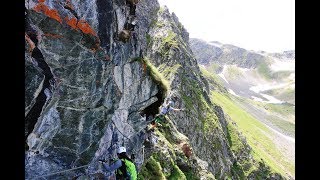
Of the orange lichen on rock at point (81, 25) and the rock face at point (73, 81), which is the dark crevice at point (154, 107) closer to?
the rock face at point (73, 81)

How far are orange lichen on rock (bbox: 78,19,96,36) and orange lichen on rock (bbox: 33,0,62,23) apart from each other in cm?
152

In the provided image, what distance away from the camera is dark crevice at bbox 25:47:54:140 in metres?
19.3

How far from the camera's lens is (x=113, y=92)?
25766mm

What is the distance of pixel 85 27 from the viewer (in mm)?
22297

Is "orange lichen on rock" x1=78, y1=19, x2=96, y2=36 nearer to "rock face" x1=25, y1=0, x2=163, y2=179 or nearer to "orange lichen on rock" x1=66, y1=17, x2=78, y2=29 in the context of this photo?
"rock face" x1=25, y1=0, x2=163, y2=179

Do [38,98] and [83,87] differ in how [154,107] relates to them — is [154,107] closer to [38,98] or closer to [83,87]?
[83,87]

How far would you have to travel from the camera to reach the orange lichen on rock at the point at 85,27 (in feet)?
71.9

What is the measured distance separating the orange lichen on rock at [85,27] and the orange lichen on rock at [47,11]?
4.99 ft

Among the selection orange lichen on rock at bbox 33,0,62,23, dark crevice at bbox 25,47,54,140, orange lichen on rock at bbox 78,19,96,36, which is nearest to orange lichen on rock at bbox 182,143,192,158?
orange lichen on rock at bbox 78,19,96,36

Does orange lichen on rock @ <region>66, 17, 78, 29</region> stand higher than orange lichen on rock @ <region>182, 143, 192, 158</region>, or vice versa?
orange lichen on rock @ <region>66, 17, 78, 29</region>

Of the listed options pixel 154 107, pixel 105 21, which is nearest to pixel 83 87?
pixel 105 21

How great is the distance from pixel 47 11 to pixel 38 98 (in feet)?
16.7
